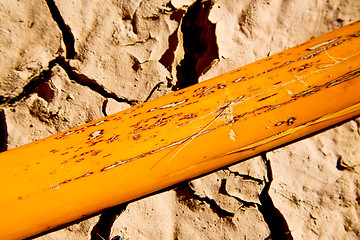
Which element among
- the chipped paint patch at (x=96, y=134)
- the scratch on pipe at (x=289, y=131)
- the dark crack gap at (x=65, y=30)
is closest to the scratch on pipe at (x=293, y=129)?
the scratch on pipe at (x=289, y=131)

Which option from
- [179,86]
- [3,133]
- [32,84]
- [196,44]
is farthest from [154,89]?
[3,133]

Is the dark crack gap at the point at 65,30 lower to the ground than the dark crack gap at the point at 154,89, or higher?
higher

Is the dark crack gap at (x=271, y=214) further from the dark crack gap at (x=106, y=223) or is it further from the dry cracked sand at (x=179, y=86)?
the dark crack gap at (x=106, y=223)

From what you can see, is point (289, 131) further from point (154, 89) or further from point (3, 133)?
point (3, 133)

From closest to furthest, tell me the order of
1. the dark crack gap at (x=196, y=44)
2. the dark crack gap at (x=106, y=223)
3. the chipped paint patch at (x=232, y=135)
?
the chipped paint patch at (x=232, y=135), the dark crack gap at (x=106, y=223), the dark crack gap at (x=196, y=44)

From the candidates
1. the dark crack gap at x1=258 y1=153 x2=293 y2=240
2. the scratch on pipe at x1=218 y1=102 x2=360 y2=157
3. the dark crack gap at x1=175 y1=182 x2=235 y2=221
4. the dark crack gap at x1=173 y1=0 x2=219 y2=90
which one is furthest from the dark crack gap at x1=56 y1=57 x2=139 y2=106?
the dark crack gap at x1=258 y1=153 x2=293 y2=240

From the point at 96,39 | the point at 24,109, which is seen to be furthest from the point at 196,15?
the point at 24,109

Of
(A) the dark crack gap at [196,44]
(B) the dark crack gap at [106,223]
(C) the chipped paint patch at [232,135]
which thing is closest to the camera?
(C) the chipped paint patch at [232,135]
